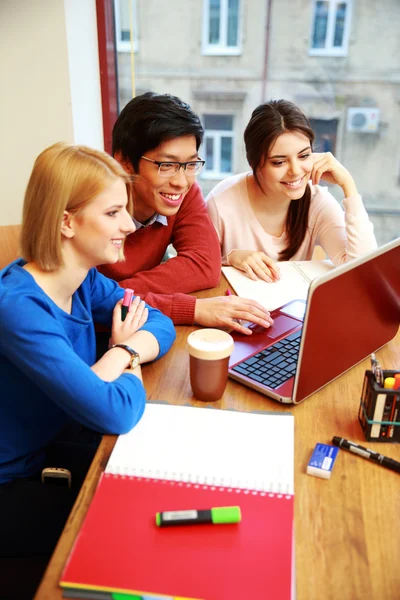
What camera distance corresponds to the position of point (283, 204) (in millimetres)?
1793

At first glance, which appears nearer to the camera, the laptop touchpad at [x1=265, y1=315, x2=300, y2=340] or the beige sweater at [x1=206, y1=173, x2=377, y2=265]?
the laptop touchpad at [x1=265, y1=315, x2=300, y2=340]

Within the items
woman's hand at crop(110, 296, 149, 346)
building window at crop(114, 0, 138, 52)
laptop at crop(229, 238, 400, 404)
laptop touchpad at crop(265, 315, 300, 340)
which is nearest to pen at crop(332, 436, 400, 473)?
laptop at crop(229, 238, 400, 404)

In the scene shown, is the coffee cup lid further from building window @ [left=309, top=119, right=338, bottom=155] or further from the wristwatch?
building window @ [left=309, top=119, right=338, bottom=155]

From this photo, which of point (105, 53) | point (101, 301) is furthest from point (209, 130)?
point (101, 301)

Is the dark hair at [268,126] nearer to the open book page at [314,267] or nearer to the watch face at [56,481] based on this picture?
the open book page at [314,267]

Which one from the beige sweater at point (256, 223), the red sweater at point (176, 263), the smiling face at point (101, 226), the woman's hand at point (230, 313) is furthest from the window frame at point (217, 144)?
the smiling face at point (101, 226)

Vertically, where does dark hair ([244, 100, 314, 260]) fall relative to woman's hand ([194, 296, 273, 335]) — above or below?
above

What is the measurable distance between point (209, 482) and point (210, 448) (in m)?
0.07

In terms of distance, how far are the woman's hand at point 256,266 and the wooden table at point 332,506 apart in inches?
20.3

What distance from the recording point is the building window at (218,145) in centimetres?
231

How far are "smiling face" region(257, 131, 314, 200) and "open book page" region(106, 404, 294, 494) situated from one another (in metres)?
0.92

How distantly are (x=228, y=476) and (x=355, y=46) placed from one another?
6.27 ft

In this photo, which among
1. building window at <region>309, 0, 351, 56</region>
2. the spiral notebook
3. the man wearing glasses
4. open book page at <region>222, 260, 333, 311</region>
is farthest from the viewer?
building window at <region>309, 0, 351, 56</region>

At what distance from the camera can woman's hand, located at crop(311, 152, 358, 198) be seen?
168cm
